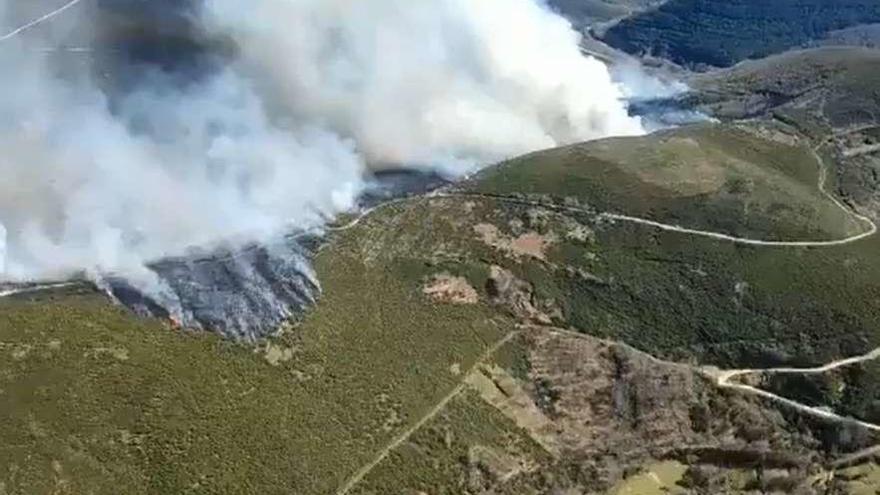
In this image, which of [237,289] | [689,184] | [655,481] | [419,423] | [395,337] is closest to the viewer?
[419,423]

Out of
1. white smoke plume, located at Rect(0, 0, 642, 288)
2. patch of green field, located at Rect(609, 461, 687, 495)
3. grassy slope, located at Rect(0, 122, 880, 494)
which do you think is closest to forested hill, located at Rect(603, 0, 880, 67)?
white smoke plume, located at Rect(0, 0, 642, 288)

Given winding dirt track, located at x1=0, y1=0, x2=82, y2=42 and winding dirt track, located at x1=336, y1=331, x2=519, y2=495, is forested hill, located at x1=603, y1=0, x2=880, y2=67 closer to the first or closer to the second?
winding dirt track, located at x1=0, y1=0, x2=82, y2=42

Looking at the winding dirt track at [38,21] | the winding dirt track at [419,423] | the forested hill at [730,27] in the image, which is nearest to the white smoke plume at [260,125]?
the winding dirt track at [38,21]

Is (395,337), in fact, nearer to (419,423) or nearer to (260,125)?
(419,423)

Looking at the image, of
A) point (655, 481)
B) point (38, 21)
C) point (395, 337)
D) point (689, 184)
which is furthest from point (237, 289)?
point (38, 21)

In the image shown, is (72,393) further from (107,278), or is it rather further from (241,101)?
(241,101)

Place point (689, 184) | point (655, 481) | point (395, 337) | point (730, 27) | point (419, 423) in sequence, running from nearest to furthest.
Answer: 1. point (419, 423)
2. point (655, 481)
3. point (395, 337)
4. point (689, 184)
5. point (730, 27)

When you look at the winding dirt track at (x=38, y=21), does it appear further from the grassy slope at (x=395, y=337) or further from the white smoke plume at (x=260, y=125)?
the grassy slope at (x=395, y=337)

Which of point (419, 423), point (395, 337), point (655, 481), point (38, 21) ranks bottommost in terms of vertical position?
point (655, 481)
